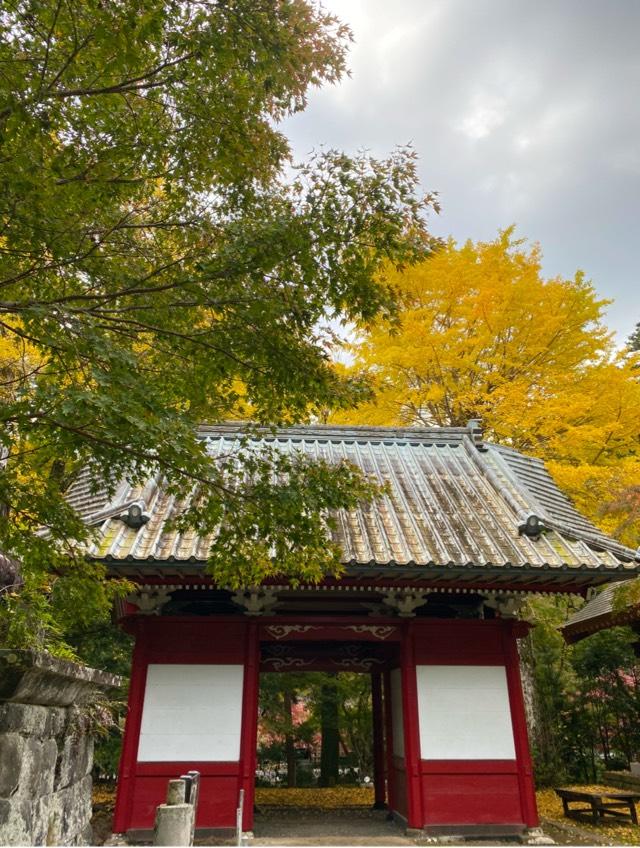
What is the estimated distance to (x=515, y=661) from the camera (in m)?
7.88

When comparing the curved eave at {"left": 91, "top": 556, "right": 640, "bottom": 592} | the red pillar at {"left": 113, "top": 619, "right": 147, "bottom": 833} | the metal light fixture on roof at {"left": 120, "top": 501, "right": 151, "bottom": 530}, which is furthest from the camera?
the metal light fixture on roof at {"left": 120, "top": 501, "right": 151, "bottom": 530}

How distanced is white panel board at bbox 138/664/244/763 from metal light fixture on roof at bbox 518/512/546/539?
13.3ft

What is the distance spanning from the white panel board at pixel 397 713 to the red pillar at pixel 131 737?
3.52 m

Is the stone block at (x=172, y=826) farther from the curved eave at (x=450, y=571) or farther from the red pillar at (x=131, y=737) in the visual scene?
the red pillar at (x=131, y=737)

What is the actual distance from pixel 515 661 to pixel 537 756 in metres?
7.37

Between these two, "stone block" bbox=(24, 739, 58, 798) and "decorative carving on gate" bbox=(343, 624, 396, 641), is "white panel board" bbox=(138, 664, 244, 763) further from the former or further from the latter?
"stone block" bbox=(24, 739, 58, 798)

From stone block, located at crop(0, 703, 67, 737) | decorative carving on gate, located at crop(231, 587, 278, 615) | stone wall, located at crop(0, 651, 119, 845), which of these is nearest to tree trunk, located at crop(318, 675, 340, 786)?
decorative carving on gate, located at crop(231, 587, 278, 615)

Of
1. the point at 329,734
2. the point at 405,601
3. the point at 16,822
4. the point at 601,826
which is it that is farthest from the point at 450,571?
the point at 329,734

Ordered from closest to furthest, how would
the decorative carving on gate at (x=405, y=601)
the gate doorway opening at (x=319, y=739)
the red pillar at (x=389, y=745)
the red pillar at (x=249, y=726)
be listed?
the red pillar at (x=249, y=726) < the decorative carving on gate at (x=405, y=601) < the red pillar at (x=389, y=745) < the gate doorway opening at (x=319, y=739)

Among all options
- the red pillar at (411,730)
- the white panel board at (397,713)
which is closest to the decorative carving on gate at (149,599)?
the red pillar at (411,730)

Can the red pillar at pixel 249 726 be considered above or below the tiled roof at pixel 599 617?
below

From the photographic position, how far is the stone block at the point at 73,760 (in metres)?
2.83

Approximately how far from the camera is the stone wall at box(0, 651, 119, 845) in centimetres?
222

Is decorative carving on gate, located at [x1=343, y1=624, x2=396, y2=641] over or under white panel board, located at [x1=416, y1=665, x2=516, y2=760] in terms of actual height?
over
